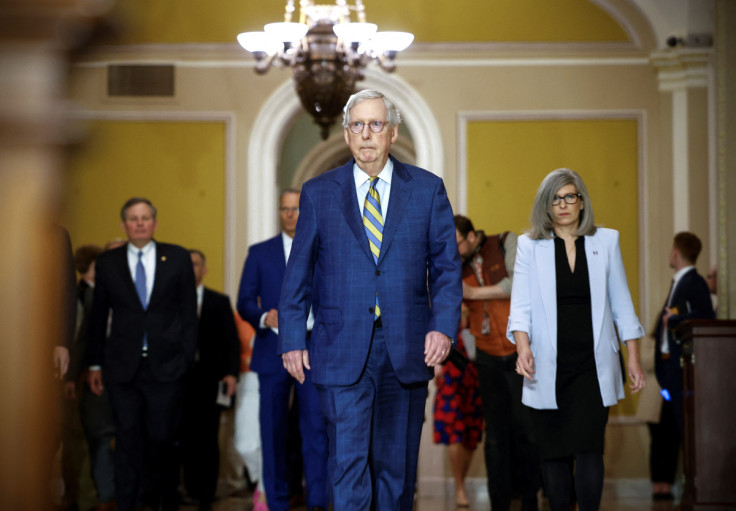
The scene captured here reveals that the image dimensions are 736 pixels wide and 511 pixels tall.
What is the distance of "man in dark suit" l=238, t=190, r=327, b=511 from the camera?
5.13 m

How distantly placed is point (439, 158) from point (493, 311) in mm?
2995

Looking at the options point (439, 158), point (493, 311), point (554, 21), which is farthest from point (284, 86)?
point (493, 311)

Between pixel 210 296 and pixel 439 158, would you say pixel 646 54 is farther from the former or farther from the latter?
pixel 210 296

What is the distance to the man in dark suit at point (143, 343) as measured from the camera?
16.4ft

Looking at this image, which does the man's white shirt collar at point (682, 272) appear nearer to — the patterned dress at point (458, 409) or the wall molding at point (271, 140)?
the patterned dress at point (458, 409)

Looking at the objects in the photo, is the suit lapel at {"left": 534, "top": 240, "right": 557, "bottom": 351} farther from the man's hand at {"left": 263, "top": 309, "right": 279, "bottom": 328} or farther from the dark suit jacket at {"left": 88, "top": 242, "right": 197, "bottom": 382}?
the dark suit jacket at {"left": 88, "top": 242, "right": 197, "bottom": 382}

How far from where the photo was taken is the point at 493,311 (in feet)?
16.9

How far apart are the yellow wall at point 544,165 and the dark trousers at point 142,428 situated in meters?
3.60

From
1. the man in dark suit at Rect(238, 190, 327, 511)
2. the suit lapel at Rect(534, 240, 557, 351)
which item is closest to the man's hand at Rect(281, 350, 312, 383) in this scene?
the suit lapel at Rect(534, 240, 557, 351)

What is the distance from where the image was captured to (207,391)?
6539mm

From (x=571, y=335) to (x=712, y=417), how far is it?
1.76 metres

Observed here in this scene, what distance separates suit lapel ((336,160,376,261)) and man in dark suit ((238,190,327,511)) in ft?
6.10

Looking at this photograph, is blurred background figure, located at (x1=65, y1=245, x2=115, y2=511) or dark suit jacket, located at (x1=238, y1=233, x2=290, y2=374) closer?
dark suit jacket, located at (x1=238, y1=233, x2=290, y2=374)

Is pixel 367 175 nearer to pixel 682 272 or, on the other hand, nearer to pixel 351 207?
pixel 351 207
